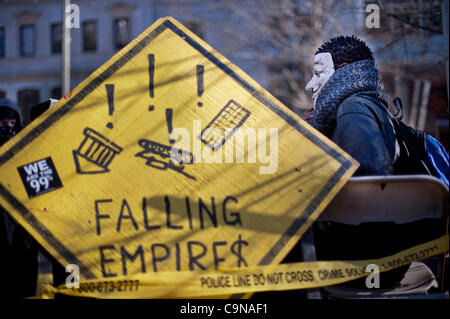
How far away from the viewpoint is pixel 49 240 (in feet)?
6.88

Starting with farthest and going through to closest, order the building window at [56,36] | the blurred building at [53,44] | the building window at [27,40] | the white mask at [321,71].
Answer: the building window at [27,40]
the blurred building at [53,44]
the building window at [56,36]
the white mask at [321,71]

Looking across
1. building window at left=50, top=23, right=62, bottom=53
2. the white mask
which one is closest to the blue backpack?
the white mask

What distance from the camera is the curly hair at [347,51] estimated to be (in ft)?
10.2

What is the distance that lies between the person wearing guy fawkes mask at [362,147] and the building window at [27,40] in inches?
668

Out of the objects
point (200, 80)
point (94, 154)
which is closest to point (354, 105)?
point (200, 80)

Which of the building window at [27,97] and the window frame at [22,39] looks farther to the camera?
the building window at [27,97]

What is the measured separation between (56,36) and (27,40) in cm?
143

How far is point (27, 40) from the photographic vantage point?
1691cm

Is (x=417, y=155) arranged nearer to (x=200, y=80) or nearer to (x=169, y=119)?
(x=200, y=80)

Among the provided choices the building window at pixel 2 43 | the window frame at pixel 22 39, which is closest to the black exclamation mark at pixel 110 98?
the window frame at pixel 22 39

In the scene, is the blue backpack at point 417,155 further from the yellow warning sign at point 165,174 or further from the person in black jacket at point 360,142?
the yellow warning sign at point 165,174

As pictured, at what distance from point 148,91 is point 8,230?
1.55 metres
